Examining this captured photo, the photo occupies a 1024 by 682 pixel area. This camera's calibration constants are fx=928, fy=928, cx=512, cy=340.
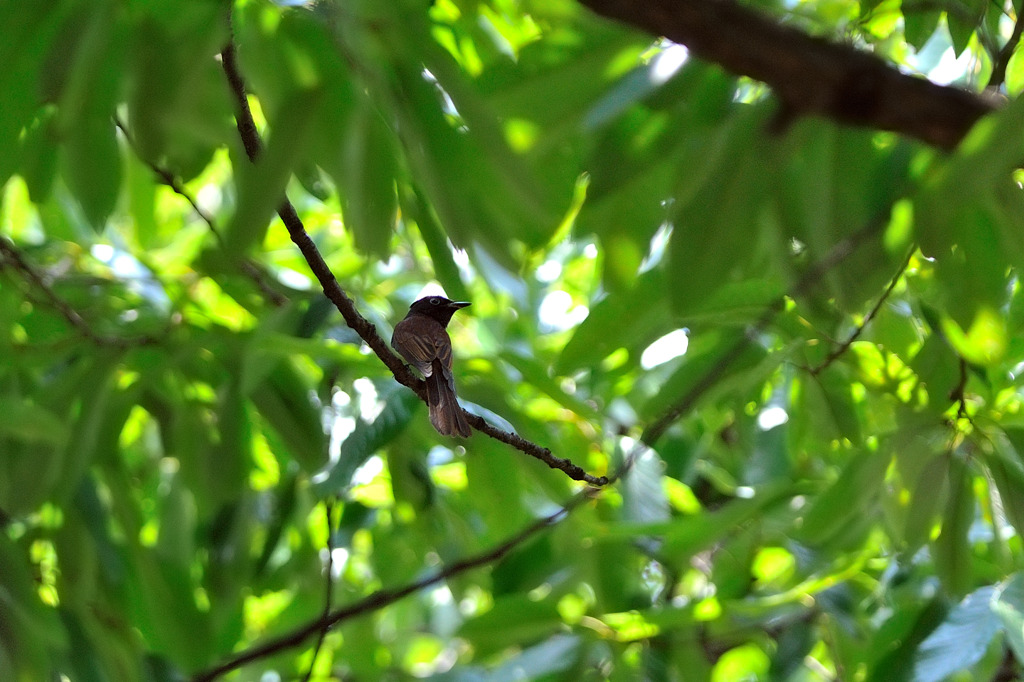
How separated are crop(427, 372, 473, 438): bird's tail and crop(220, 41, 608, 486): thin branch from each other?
0.06ft

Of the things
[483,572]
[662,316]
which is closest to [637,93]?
[662,316]

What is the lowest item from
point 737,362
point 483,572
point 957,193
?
point 483,572

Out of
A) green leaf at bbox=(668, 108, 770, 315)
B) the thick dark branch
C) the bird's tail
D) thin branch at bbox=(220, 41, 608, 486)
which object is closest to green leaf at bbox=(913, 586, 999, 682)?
thin branch at bbox=(220, 41, 608, 486)

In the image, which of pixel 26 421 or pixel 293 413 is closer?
pixel 26 421

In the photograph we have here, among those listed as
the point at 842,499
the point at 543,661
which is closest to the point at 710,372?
the point at 842,499

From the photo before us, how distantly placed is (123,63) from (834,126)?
1.00 m

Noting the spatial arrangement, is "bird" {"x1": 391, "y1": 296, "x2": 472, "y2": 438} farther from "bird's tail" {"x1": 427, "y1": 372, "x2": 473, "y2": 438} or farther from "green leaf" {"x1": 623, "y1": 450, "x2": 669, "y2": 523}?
"green leaf" {"x1": 623, "y1": 450, "x2": 669, "y2": 523}

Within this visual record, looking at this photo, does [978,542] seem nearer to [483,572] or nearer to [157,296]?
[483,572]

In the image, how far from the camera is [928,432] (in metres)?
1.92

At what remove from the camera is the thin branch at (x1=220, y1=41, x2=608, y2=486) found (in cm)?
121

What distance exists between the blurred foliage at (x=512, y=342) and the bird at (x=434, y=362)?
0.25ft

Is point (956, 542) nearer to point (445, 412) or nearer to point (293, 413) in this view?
point (445, 412)

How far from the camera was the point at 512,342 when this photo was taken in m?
3.07

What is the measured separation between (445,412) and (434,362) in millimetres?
310
